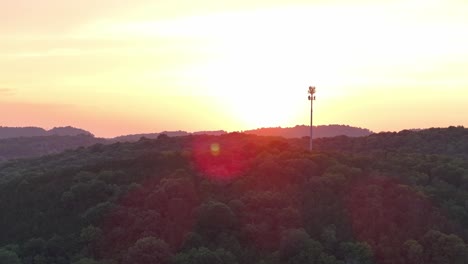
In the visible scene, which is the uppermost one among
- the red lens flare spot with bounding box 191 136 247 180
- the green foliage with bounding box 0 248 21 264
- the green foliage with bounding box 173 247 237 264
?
the red lens flare spot with bounding box 191 136 247 180

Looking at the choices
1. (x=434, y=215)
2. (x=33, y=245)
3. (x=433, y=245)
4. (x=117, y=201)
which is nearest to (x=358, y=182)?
(x=434, y=215)

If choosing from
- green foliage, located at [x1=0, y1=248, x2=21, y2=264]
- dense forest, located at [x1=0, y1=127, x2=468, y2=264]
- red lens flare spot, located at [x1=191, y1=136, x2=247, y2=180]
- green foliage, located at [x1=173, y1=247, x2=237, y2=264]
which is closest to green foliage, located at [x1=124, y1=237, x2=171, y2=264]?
dense forest, located at [x1=0, y1=127, x2=468, y2=264]

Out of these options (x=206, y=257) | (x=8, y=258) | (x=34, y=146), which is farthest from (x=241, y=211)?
(x=34, y=146)

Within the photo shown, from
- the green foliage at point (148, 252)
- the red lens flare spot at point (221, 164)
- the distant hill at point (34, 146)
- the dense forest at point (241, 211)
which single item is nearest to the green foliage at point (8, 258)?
the dense forest at point (241, 211)

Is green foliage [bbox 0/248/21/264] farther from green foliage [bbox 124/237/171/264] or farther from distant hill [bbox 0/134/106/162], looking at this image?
distant hill [bbox 0/134/106/162]

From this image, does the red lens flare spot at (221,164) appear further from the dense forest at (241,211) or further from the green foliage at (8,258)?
the green foliage at (8,258)

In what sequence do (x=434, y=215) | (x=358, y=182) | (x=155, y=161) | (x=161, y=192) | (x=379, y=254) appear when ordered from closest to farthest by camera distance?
(x=379, y=254) → (x=434, y=215) → (x=161, y=192) → (x=358, y=182) → (x=155, y=161)

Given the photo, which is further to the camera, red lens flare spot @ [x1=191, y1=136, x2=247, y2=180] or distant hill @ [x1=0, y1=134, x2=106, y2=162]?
distant hill @ [x1=0, y1=134, x2=106, y2=162]

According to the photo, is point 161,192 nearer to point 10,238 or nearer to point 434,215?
point 10,238
